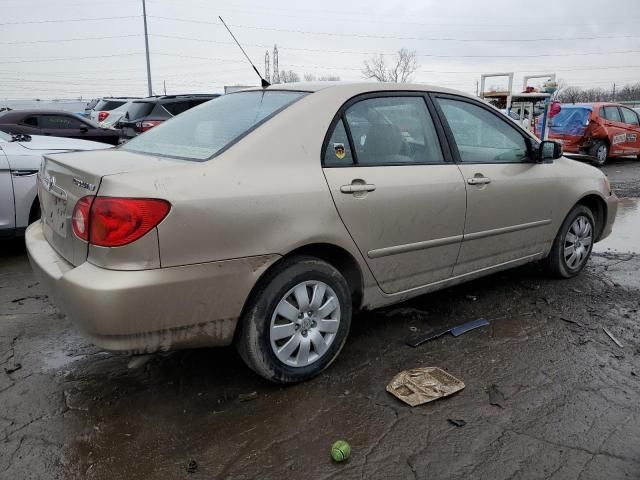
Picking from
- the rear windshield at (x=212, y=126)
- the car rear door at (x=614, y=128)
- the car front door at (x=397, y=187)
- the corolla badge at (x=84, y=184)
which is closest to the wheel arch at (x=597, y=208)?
the car front door at (x=397, y=187)

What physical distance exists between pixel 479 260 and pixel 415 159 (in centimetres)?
92

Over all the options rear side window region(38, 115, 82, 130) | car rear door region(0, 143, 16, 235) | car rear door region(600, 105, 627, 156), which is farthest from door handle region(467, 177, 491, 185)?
car rear door region(600, 105, 627, 156)

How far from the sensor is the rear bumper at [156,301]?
2.31 meters

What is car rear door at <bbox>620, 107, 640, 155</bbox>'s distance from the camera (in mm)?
14594

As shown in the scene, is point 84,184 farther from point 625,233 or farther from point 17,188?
point 625,233

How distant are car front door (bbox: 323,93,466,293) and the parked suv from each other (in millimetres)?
9002

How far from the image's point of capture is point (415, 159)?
3352 millimetres

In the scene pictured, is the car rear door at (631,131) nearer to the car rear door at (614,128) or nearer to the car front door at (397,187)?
the car rear door at (614,128)

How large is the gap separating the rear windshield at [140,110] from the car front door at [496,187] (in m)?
9.38

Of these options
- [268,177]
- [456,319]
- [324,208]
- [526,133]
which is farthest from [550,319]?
[268,177]

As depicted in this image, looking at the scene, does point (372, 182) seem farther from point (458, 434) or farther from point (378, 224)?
point (458, 434)

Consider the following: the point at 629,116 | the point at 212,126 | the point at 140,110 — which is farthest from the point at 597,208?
the point at 629,116

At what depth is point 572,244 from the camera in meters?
4.57

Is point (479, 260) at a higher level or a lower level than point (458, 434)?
higher
